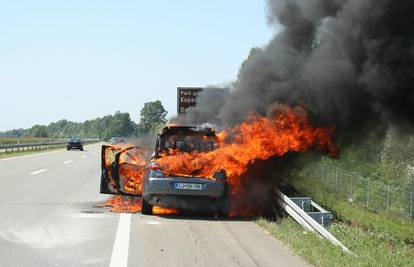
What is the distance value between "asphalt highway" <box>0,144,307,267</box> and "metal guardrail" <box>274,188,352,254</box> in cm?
67

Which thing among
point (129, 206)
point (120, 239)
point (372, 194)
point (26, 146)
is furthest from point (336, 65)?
point (26, 146)

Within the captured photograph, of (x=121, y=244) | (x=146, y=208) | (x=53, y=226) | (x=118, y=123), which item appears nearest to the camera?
(x=121, y=244)

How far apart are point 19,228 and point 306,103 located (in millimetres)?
5774

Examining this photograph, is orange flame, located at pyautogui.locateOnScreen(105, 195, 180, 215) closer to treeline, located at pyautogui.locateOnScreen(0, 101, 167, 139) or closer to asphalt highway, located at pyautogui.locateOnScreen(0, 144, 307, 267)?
asphalt highway, located at pyautogui.locateOnScreen(0, 144, 307, 267)

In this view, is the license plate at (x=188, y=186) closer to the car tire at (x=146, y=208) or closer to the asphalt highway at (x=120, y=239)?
the asphalt highway at (x=120, y=239)

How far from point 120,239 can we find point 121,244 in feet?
1.36

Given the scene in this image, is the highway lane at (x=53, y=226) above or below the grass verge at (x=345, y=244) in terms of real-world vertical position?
below

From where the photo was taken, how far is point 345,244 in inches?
332

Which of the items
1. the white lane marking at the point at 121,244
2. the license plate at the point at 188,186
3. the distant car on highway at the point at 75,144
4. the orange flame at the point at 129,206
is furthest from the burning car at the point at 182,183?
the distant car on highway at the point at 75,144

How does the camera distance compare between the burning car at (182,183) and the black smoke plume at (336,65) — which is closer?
the black smoke plume at (336,65)

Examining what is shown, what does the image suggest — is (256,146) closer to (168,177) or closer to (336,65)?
(168,177)

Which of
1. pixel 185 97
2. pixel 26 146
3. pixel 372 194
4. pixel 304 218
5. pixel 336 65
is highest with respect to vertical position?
pixel 185 97

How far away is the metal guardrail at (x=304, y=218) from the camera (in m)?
8.34

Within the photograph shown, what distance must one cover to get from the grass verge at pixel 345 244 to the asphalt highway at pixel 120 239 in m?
0.21
